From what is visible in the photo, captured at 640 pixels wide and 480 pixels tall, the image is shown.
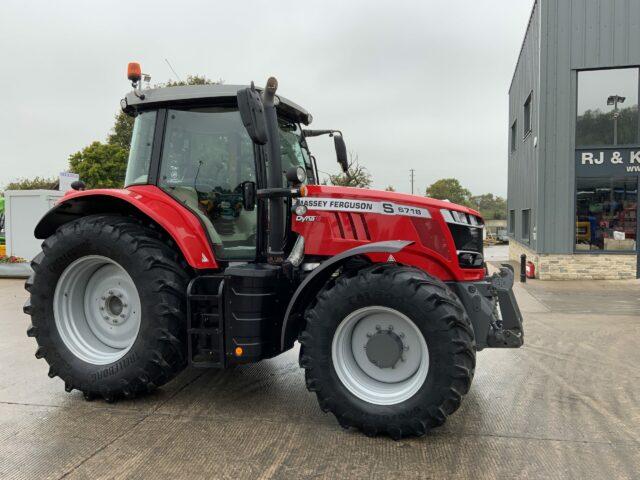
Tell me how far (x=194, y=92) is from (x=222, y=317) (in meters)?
1.82

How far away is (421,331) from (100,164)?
3008 centimetres

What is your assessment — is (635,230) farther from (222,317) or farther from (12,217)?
(12,217)

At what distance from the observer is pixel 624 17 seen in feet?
41.2

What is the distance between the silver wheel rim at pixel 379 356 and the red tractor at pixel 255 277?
0.01 m

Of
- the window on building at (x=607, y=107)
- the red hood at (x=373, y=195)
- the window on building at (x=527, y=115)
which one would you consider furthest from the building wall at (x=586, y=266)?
the red hood at (x=373, y=195)

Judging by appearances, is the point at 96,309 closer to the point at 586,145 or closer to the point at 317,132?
the point at 317,132

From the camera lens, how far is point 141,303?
13.2 feet

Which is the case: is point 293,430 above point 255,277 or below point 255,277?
below

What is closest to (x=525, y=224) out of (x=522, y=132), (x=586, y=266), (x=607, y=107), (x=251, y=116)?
(x=522, y=132)

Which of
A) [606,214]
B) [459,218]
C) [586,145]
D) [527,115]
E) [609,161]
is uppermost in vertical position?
[527,115]

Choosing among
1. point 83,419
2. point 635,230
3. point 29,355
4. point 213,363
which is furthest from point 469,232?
point 635,230

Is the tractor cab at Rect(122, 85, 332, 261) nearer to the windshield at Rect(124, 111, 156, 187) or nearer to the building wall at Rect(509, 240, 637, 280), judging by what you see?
the windshield at Rect(124, 111, 156, 187)

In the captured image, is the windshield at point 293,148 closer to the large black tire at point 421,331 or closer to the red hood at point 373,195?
the red hood at point 373,195

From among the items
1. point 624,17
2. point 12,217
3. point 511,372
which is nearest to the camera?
point 511,372
